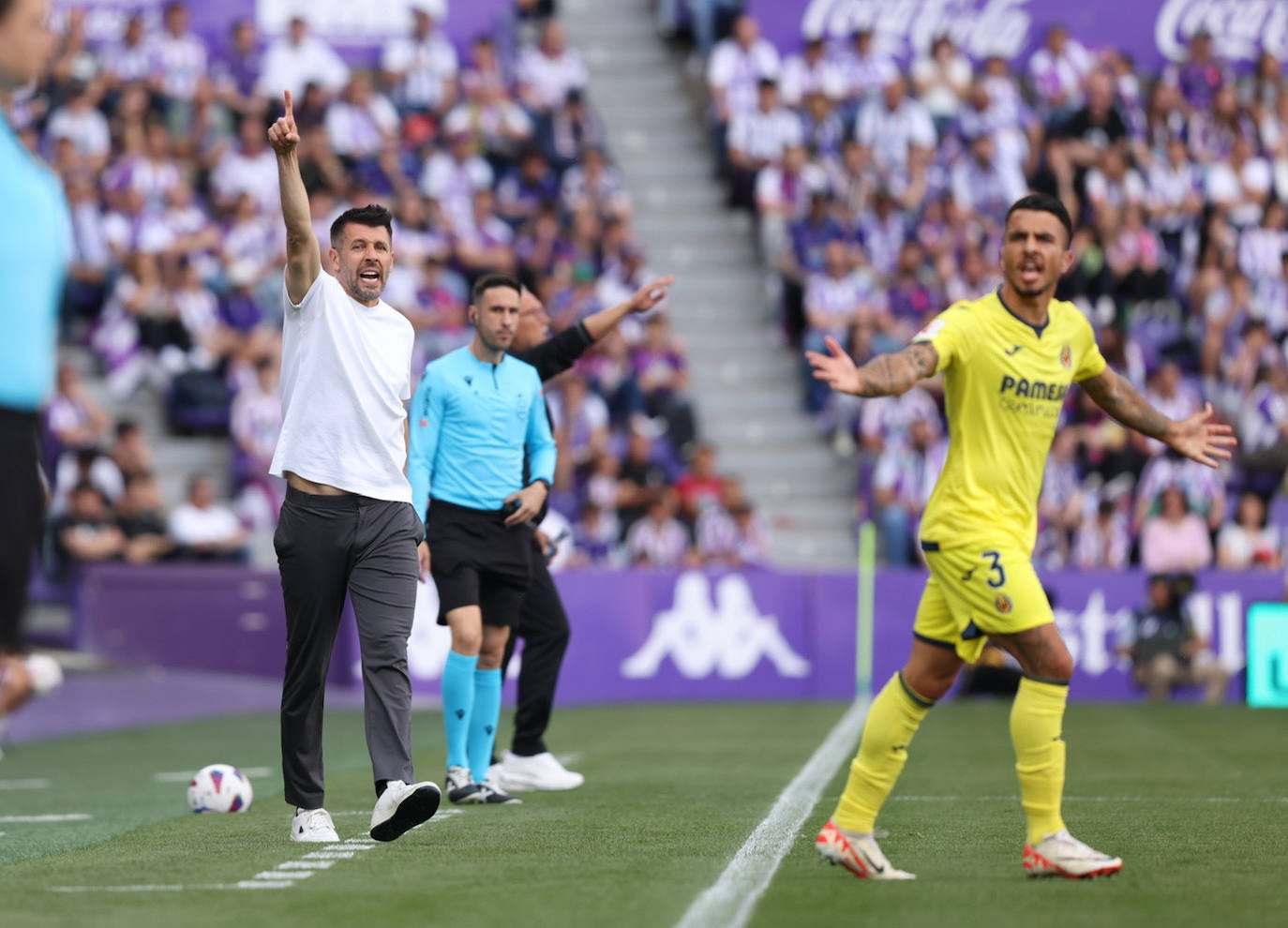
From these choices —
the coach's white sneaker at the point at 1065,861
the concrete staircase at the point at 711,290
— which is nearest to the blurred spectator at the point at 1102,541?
the concrete staircase at the point at 711,290

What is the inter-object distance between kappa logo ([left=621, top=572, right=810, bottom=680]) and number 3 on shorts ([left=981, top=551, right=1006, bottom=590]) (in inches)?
476

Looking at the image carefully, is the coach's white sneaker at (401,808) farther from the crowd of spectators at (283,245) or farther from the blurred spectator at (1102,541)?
the blurred spectator at (1102,541)

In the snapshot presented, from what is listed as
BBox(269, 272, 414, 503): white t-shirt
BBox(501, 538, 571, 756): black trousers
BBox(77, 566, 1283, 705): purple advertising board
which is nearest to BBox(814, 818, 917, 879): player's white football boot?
BBox(269, 272, 414, 503): white t-shirt

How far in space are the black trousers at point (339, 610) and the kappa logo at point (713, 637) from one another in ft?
36.1

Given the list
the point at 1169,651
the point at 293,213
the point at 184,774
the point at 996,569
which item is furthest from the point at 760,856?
the point at 1169,651

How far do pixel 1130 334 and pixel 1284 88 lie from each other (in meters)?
5.28

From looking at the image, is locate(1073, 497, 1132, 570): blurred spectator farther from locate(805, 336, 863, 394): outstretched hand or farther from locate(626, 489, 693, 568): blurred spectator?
locate(805, 336, 863, 394): outstretched hand

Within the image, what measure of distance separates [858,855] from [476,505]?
3.45 meters

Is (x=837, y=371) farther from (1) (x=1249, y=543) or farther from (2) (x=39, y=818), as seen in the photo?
(1) (x=1249, y=543)

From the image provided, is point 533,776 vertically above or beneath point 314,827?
beneath

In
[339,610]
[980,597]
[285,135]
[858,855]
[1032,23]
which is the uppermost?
[1032,23]

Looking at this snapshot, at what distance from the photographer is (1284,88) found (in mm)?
25234

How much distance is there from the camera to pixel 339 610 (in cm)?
771

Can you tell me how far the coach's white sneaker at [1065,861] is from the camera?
21.4ft
